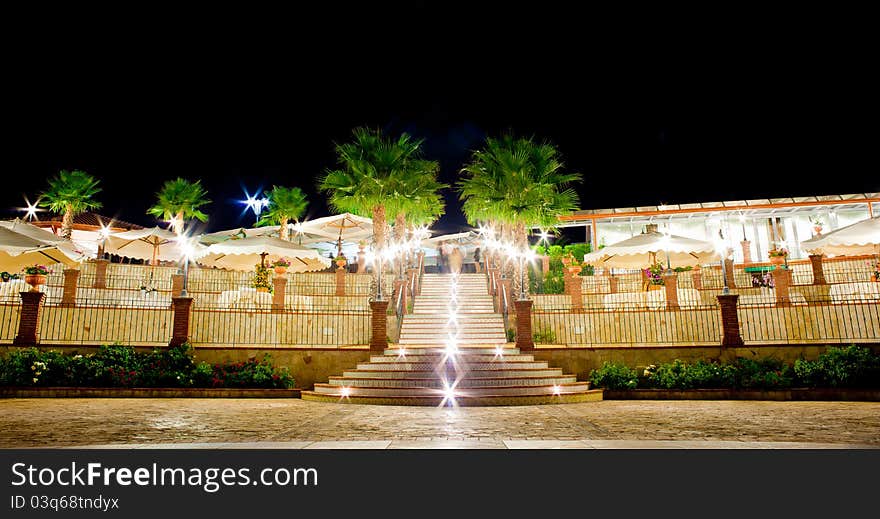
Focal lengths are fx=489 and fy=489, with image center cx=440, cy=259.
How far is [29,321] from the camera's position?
12.9 metres

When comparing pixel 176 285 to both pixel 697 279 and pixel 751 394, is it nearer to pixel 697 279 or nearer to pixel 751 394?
pixel 751 394

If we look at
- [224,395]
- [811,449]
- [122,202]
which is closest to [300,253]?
[224,395]

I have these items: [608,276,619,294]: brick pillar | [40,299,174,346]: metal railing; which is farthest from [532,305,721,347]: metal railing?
[40,299,174,346]: metal railing

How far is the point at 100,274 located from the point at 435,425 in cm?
1940

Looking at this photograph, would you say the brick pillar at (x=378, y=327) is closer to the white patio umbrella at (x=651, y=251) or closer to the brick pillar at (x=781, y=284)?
the white patio umbrella at (x=651, y=251)

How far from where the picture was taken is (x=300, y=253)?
16.2 metres

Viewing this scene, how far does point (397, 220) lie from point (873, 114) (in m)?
36.3

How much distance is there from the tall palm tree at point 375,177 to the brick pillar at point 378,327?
3.81 metres

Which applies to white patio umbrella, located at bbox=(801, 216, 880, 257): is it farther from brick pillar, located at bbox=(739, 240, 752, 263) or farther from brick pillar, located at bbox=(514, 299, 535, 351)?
brick pillar, located at bbox=(739, 240, 752, 263)

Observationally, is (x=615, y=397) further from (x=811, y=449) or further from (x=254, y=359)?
(x=254, y=359)

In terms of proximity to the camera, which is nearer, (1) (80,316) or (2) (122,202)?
(1) (80,316)

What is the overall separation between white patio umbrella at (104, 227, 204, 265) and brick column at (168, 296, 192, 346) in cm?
699

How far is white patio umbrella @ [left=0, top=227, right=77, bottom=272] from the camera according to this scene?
1266cm

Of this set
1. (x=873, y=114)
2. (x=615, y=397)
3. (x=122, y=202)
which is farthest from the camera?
(x=122, y=202)
